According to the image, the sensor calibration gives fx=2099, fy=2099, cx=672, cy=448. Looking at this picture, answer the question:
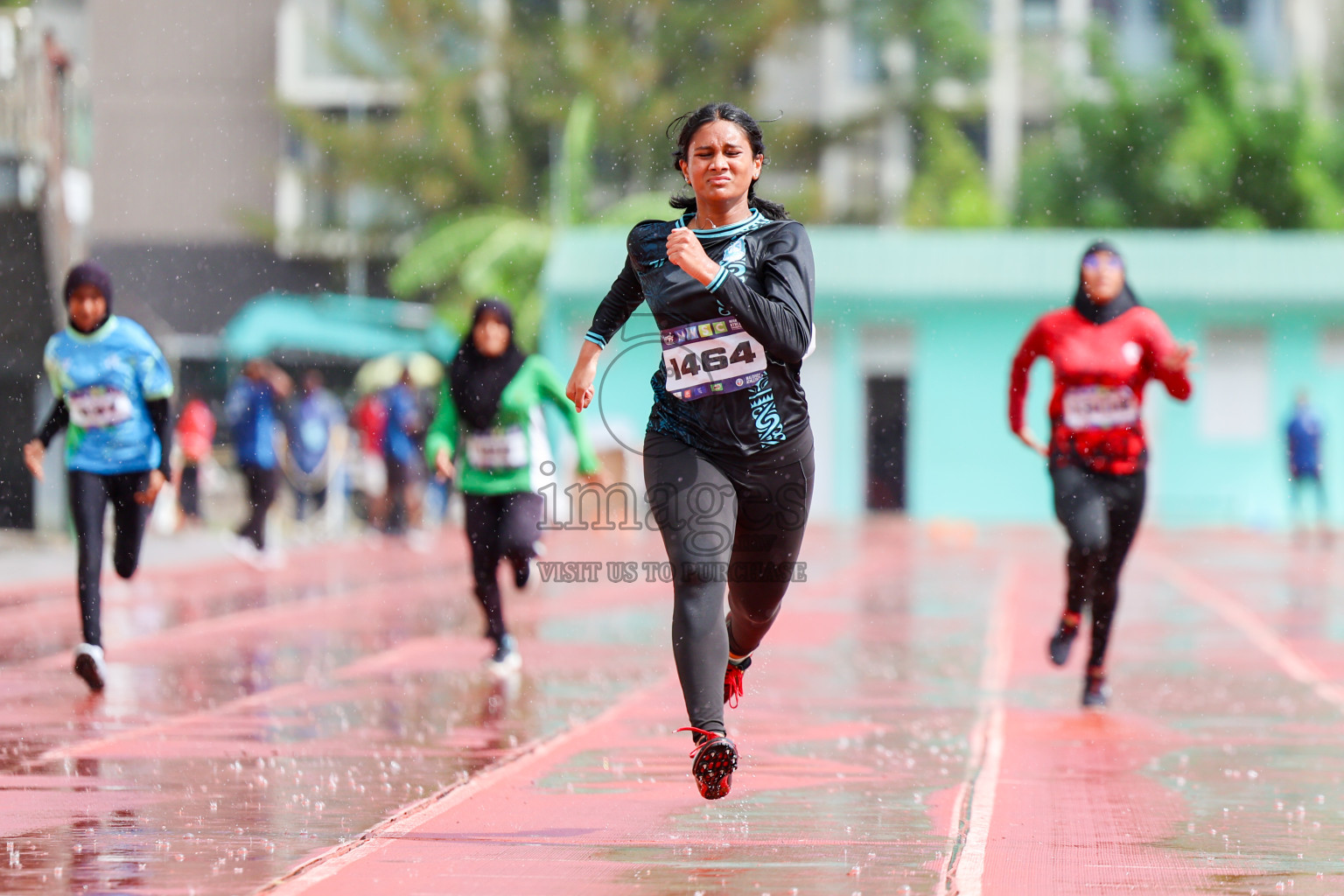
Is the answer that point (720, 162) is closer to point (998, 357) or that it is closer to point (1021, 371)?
point (1021, 371)

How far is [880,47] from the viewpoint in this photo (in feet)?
154

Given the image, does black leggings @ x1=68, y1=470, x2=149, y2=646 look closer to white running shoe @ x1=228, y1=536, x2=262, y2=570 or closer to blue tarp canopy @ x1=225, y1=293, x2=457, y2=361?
white running shoe @ x1=228, y1=536, x2=262, y2=570

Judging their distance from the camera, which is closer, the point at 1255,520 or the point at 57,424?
the point at 57,424

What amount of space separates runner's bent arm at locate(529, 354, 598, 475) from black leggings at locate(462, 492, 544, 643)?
0.45m

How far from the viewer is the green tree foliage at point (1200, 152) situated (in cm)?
4216

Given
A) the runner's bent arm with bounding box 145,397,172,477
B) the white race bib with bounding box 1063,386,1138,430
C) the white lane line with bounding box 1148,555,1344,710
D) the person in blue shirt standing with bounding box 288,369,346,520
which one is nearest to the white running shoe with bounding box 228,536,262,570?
the person in blue shirt standing with bounding box 288,369,346,520

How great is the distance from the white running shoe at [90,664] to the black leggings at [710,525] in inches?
155

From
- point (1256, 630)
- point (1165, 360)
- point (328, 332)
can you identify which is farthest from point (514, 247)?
point (1165, 360)

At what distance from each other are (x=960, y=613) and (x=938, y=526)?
15.6m

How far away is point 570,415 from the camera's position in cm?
965

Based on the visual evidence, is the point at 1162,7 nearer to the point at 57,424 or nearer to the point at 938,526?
the point at 938,526

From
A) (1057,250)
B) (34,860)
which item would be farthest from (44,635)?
(1057,250)

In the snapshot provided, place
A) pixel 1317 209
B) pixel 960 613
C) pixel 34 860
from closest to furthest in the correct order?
pixel 34 860 → pixel 960 613 → pixel 1317 209

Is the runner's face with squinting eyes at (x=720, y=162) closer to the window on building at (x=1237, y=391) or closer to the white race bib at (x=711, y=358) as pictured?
the white race bib at (x=711, y=358)
